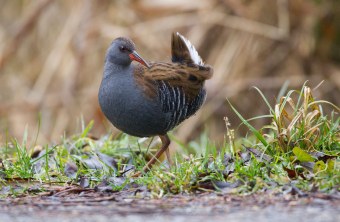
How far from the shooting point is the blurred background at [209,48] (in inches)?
385

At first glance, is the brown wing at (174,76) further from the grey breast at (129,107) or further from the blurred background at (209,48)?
the blurred background at (209,48)

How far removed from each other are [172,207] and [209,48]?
21.2ft

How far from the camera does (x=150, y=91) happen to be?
562 centimetres

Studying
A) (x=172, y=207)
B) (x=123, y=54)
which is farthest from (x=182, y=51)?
(x=172, y=207)

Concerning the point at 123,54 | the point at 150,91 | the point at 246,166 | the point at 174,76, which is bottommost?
the point at 246,166

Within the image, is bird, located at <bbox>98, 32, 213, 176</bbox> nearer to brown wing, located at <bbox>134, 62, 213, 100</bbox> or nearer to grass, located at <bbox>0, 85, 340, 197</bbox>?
brown wing, located at <bbox>134, 62, 213, 100</bbox>

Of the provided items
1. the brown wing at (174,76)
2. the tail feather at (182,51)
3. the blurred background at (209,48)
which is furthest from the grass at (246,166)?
the blurred background at (209,48)

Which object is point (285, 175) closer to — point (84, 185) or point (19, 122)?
point (84, 185)

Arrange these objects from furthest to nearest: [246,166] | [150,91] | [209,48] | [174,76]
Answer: [209,48], [174,76], [150,91], [246,166]

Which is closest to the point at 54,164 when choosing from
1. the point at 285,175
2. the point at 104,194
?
the point at 104,194

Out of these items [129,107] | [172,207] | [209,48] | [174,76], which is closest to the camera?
[172,207]

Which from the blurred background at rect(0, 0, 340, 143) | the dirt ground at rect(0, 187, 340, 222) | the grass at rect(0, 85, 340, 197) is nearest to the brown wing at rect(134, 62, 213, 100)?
the grass at rect(0, 85, 340, 197)

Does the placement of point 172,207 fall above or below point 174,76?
below

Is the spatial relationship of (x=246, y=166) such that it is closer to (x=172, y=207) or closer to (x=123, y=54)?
(x=172, y=207)
